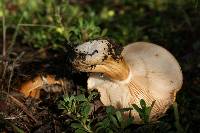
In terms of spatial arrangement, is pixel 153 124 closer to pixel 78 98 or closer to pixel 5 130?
pixel 78 98

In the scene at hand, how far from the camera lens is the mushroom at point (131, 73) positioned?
290 cm

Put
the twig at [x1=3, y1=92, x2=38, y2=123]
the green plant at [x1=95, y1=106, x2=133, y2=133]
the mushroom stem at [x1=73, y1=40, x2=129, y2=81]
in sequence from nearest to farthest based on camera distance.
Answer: the green plant at [x1=95, y1=106, x2=133, y2=133], the mushroom stem at [x1=73, y1=40, x2=129, y2=81], the twig at [x1=3, y1=92, x2=38, y2=123]

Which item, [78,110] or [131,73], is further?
[131,73]

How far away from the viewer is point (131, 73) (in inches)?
125

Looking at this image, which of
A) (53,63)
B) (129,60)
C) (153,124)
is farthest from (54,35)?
(153,124)

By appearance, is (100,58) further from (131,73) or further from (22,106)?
(22,106)

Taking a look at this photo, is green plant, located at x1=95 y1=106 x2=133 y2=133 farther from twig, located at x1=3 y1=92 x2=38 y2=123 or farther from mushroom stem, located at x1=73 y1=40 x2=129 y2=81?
twig, located at x1=3 y1=92 x2=38 y2=123

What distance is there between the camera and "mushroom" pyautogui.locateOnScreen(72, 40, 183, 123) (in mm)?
2900

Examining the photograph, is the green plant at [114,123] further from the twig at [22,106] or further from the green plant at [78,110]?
the twig at [22,106]

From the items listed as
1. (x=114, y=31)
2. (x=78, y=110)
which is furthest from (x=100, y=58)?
(x=114, y=31)

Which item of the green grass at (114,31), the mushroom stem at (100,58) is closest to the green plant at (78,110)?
the green grass at (114,31)

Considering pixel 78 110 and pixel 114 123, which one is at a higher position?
pixel 78 110

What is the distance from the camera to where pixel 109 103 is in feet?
10.2

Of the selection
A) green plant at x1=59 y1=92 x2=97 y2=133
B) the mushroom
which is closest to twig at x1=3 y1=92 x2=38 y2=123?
green plant at x1=59 y1=92 x2=97 y2=133
